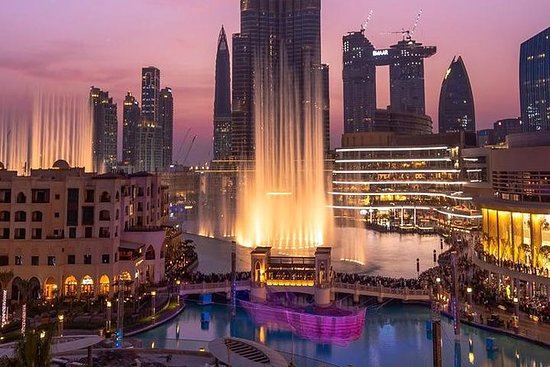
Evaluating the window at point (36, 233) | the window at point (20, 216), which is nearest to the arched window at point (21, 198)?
the window at point (20, 216)

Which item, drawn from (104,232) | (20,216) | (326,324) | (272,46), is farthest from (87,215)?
(272,46)

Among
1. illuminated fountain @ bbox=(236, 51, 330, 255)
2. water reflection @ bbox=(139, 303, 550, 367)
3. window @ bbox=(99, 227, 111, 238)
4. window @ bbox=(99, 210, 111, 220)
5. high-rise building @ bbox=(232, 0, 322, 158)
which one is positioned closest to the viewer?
water reflection @ bbox=(139, 303, 550, 367)

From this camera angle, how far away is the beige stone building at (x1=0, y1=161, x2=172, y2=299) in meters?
40.7

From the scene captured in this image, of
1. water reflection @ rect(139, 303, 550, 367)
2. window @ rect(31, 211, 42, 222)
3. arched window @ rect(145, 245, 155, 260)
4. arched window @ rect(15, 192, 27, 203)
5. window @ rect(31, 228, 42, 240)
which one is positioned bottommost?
water reflection @ rect(139, 303, 550, 367)

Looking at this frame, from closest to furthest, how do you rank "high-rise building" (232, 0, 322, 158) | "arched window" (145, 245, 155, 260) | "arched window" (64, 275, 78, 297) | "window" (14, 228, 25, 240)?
"arched window" (64, 275, 78, 297)
"window" (14, 228, 25, 240)
"arched window" (145, 245, 155, 260)
"high-rise building" (232, 0, 322, 158)

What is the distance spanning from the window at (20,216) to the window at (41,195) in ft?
4.52

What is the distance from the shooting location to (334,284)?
41312 mm

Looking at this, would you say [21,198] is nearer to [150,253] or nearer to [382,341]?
[150,253]

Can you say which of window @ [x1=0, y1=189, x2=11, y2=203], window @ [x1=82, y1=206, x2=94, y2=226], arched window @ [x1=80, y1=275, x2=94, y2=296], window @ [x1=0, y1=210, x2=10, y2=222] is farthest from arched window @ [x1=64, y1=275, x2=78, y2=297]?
window @ [x1=0, y1=189, x2=11, y2=203]

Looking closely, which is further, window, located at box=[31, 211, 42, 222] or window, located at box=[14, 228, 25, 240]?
window, located at box=[31, 211, 42, 222]

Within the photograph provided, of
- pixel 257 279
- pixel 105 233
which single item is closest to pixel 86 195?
pixel 105 233

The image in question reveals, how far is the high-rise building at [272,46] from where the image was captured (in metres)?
171

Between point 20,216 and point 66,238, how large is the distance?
13.6ft

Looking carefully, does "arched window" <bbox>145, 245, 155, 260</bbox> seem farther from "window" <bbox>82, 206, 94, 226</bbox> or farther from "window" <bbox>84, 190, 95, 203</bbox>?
"window" <bbox>84, 190, 95, 203</bbox>
